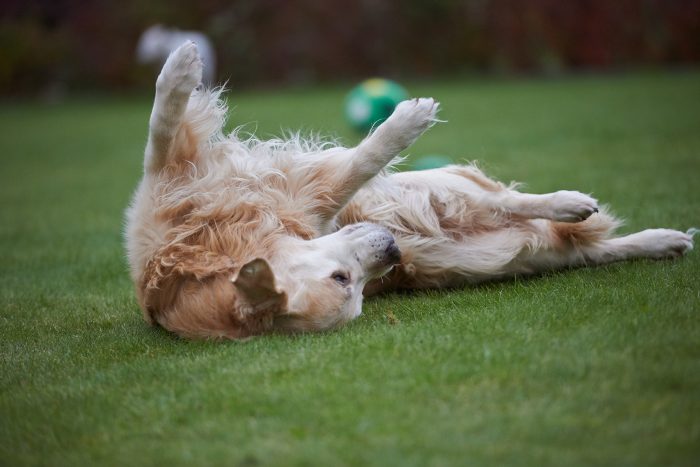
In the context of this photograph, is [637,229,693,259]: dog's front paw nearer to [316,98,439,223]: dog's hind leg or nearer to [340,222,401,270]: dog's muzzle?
[316,98,439,223]: dog's hind leg

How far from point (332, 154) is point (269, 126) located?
30.6ft

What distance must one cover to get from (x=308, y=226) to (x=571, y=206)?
1321mm

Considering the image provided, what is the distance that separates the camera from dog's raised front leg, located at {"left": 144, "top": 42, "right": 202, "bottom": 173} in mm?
3971

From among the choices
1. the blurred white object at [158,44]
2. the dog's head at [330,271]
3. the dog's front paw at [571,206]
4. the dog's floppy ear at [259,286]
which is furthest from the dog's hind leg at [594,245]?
the blurred white object at [158,44]

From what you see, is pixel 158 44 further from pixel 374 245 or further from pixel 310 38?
pixel 374 245

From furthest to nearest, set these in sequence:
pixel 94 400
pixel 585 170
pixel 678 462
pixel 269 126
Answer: pixel 269 126
pixel 585 170
pixel 94 400
pixel 678 462

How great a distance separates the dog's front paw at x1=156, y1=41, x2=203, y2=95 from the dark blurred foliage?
1758cm

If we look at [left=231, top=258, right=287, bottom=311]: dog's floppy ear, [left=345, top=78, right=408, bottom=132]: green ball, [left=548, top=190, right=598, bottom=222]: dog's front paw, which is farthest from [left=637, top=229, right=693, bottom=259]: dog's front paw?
[left=345, top=78, right=408, bottom=132]: green ball

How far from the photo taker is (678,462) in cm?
231

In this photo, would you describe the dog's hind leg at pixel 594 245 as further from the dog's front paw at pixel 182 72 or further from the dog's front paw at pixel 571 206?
the dog's front paw at pixel 182 72

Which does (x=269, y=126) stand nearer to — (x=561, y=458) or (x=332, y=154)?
(x=332, y=154)

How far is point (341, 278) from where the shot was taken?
12.1 feet

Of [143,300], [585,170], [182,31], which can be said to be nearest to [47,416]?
[143,300]

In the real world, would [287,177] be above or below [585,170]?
above
